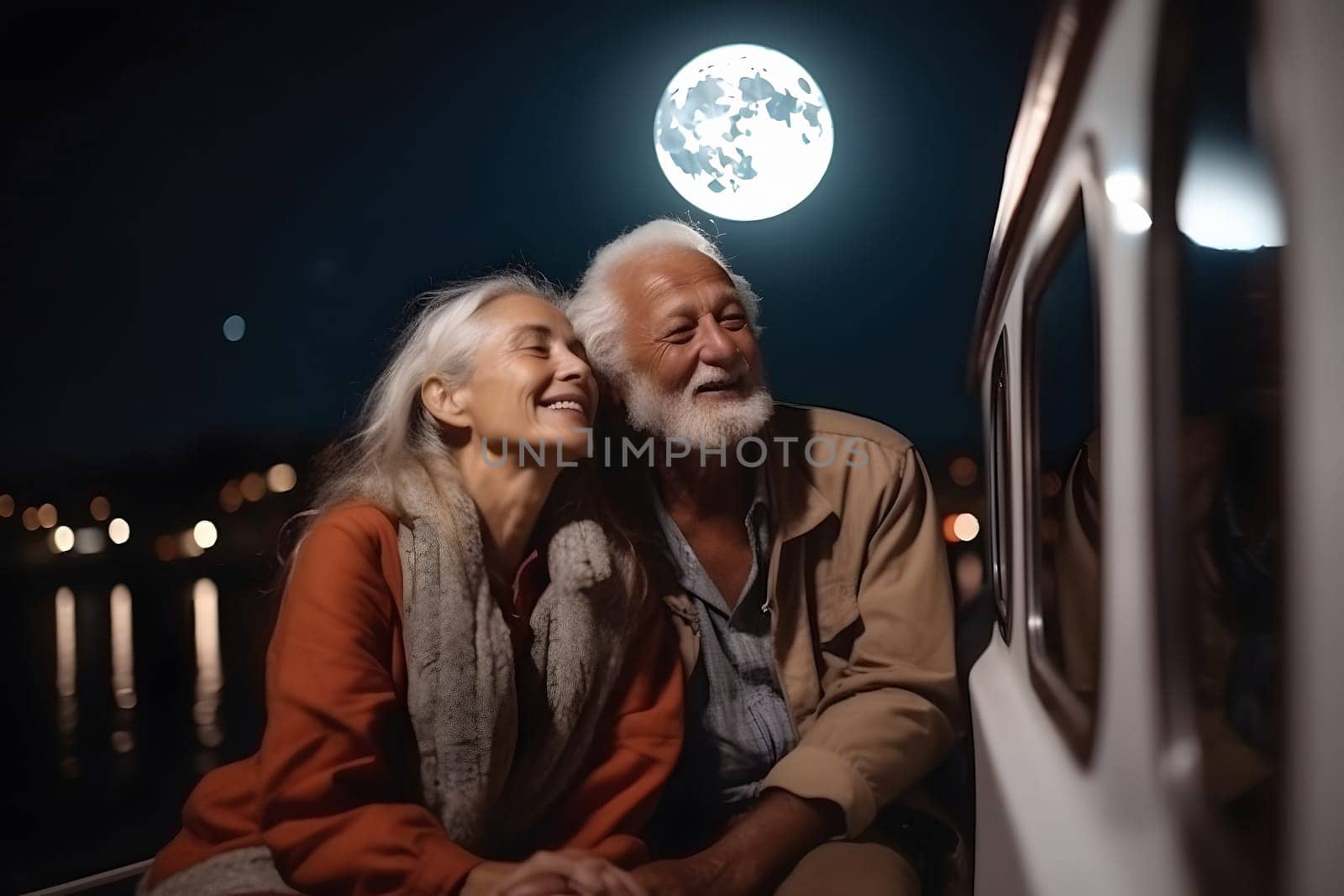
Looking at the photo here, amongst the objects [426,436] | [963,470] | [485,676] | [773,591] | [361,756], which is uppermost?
[426,436]

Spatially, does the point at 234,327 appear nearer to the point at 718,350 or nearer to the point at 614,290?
the point at 614,290

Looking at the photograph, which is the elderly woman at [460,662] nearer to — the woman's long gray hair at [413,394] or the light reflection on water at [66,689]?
the woman's long gray hair at [413,394]

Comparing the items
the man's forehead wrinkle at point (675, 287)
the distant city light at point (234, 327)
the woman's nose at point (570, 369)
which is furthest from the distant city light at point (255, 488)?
the man's forehead wrinkle at point (675, 287)

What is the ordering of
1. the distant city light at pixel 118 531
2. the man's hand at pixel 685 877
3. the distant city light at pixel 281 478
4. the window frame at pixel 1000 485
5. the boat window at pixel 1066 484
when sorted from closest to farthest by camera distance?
1. the boat window at pixel 1066 484
2. the window frame at pixel 1000 485
3. the man's hand at pixel 685 877
4. the distant city light at pixel 281 478
5. the distant city light at pixel 118 531

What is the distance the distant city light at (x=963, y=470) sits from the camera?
6.77 ft

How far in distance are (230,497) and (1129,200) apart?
178 centimetres

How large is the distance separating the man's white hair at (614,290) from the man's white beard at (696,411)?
56 millimetres

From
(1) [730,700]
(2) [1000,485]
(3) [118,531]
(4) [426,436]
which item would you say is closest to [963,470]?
(2) [1000,485]

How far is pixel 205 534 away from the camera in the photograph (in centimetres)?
219

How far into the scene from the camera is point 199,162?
7.43ft

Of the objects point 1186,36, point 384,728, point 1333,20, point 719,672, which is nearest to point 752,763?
point 719,672

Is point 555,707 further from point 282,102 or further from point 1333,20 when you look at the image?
point 1333,20

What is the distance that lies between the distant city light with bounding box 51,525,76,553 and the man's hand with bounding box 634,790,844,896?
4.39ft

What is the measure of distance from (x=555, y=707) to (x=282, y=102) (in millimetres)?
1336
